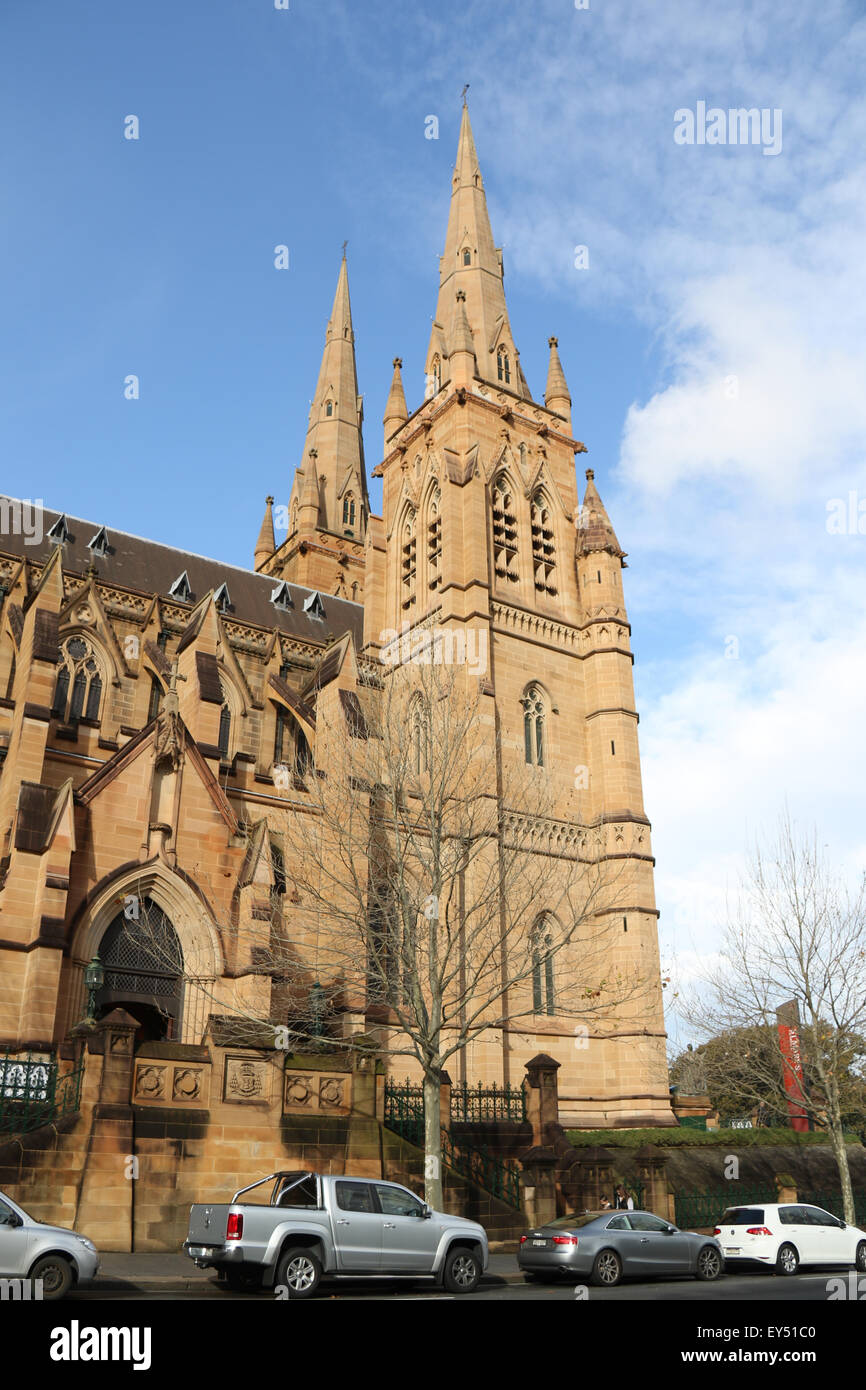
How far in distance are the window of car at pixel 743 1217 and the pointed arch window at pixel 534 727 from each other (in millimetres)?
18274

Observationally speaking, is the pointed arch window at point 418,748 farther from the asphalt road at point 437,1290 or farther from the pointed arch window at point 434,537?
the pointed arch window at point 434,537

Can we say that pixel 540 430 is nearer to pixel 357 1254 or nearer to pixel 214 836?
pixel 214 836

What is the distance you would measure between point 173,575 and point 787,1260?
28.9m

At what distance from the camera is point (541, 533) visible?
39.6 metres

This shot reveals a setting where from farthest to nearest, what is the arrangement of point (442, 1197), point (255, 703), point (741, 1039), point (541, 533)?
point (541, 533) < point (255, 703) < point (741, 1039) < point (442, 1197)

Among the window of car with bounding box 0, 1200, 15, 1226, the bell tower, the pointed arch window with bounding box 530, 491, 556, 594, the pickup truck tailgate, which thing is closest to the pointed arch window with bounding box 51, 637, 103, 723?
the bell tower

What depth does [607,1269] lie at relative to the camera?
14.3m

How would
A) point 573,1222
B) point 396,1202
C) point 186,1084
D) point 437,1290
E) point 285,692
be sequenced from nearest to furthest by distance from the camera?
1. point 396,1202
2. point 437,1290
3. point 573,1222
4. point 186,1084
5. point 285,692

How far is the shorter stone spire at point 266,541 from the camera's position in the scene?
55.5 m

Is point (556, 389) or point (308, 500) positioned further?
point (308, 500)

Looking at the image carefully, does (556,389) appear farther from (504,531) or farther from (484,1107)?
(484,1107)

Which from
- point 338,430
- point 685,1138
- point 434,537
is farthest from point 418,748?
point 338,430
